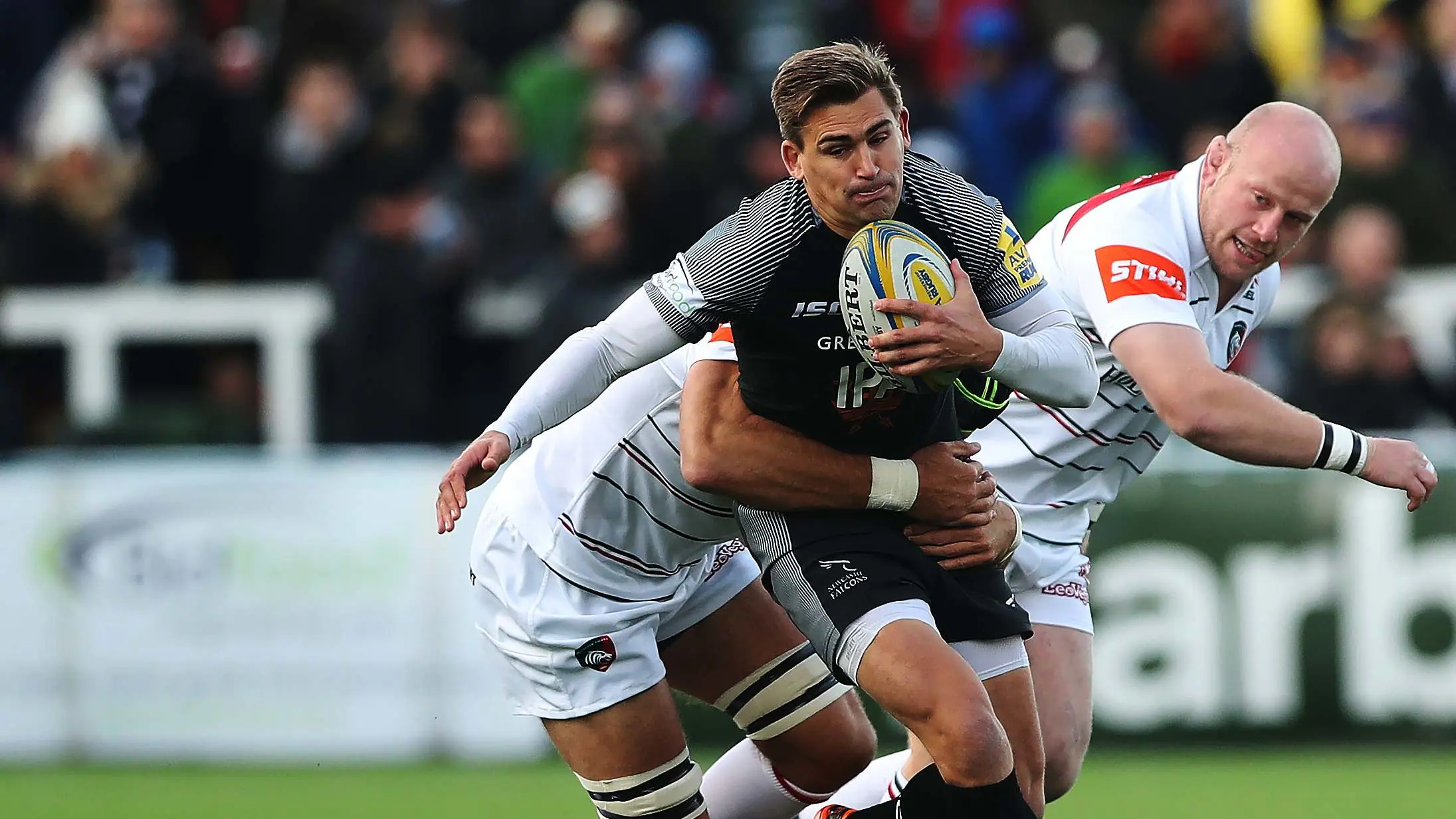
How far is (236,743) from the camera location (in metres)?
10.8

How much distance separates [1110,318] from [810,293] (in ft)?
3.33

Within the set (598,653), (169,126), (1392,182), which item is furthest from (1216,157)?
(169,126)

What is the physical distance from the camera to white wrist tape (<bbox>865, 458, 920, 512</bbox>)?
5.56 meters

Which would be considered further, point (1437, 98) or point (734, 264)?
point (1437, 98)

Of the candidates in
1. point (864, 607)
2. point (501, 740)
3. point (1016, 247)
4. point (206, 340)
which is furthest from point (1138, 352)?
point (206, 340)

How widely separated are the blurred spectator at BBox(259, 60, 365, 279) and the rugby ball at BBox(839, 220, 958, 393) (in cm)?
749

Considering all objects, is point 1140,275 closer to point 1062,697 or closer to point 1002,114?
point 1062,697

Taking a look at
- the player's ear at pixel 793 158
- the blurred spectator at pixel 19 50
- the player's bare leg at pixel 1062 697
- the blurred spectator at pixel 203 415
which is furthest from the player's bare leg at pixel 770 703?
the blurred spectator at pixel 19 50

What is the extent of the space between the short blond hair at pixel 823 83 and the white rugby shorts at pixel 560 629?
151 centimetres

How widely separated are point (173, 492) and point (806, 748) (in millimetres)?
5462

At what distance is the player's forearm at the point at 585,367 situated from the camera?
562 cm

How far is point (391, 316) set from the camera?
11789 mm

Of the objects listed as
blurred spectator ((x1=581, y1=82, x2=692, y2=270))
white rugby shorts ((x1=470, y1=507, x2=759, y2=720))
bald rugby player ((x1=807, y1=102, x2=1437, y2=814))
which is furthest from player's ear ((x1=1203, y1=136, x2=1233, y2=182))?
blurred spectator ((x1=581, y1=82, x2=692, y2=270))

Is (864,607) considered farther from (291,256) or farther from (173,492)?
(291,256)
